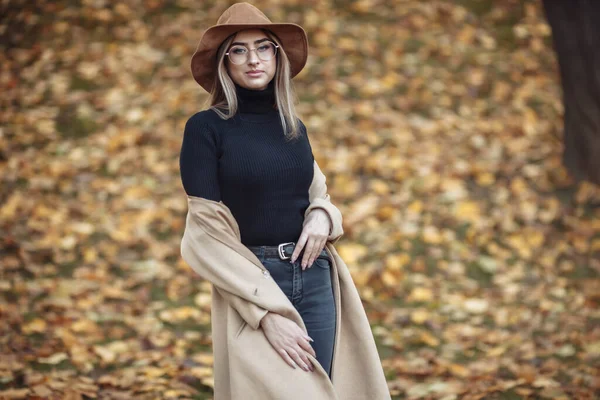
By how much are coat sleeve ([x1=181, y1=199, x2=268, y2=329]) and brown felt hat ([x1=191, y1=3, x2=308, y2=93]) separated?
Answer: 52 centimetres

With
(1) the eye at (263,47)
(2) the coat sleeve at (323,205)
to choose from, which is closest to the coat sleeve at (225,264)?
(2) the coat sleeve at (323,205)

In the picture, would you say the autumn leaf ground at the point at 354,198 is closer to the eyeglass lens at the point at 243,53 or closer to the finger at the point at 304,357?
the finger at the point at 304,357

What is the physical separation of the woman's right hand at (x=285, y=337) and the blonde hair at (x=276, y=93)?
0.66 m

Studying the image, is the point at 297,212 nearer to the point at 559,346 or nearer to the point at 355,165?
the point at 559,346

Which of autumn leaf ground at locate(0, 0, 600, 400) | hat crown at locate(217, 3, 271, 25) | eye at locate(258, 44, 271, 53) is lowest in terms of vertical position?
autumn leaf ground at locate(0, 0, 600, 400)

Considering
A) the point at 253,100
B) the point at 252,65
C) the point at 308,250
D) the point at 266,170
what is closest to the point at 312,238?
the point at 308,250

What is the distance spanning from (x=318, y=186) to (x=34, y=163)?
4.37m

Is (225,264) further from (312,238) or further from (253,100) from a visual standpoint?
(253,100)

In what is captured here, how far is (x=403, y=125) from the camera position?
6.99m

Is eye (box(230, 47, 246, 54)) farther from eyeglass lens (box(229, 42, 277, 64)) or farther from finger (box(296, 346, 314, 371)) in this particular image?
finger (box(296, 346, 314, 371))

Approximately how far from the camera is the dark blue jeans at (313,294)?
8.25 feet

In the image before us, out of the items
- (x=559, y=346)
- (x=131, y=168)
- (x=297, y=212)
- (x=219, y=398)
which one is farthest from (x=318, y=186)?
(x=131, y=168)

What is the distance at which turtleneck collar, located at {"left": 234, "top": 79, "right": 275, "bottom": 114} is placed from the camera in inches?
102

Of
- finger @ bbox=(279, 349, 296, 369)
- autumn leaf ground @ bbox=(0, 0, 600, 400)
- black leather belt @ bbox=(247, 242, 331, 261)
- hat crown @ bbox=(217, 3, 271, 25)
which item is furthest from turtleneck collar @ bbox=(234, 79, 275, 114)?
autumn leaf ground @ bbox=(0, 0, 600, 400)
